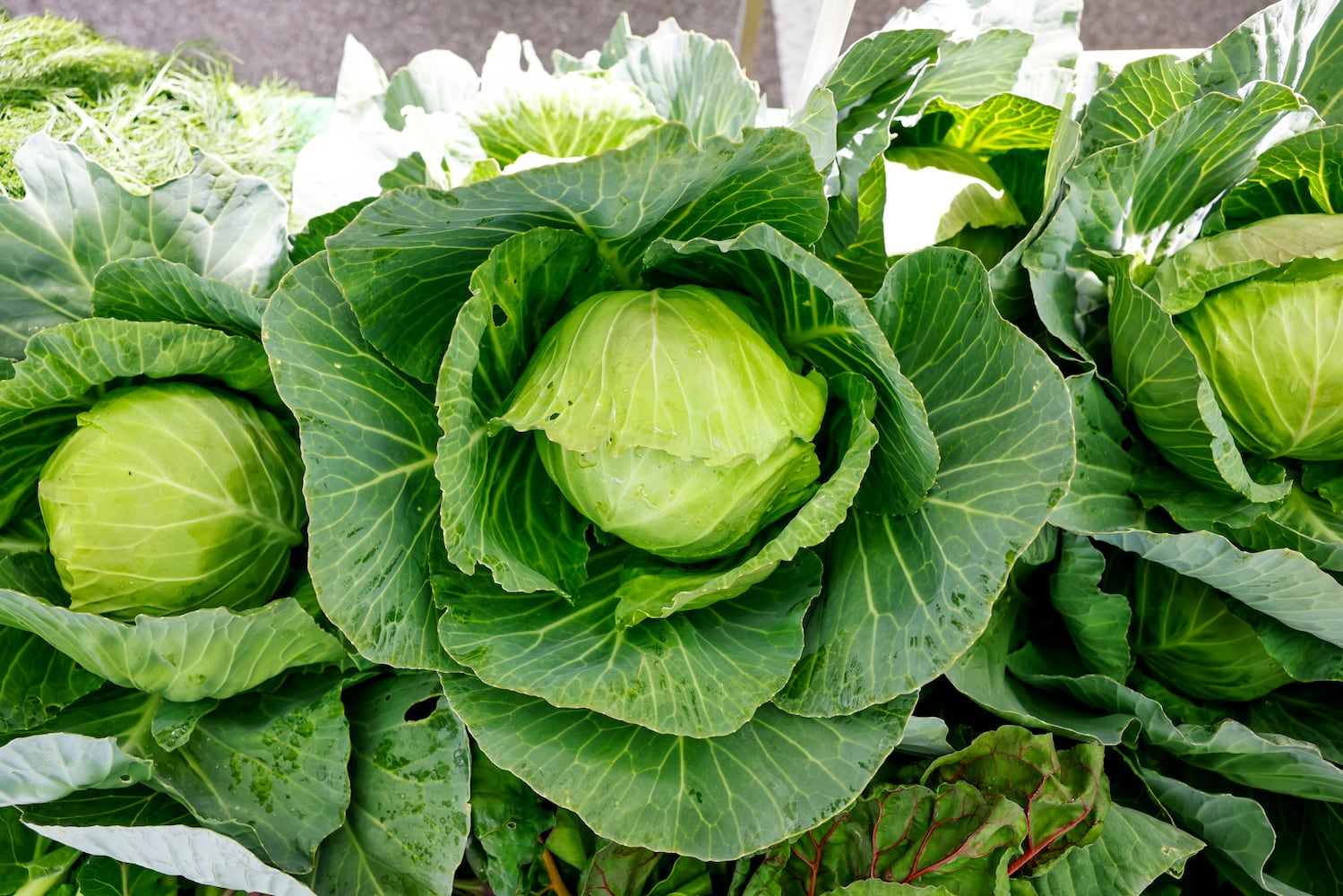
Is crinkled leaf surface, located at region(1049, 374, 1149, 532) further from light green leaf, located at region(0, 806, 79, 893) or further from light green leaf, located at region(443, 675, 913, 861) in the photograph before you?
light green leaf, located at region(0, 806, 79, 893)

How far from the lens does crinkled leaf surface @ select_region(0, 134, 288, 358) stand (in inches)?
46.3

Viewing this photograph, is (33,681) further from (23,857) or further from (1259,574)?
(1259,574)

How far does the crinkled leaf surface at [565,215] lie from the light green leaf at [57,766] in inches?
20.3

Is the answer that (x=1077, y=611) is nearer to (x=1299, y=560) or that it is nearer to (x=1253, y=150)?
(x=1299, y=560)

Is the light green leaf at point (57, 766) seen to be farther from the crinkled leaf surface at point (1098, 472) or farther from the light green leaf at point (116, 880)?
the crinkled leaf surface at point (1098, 472)

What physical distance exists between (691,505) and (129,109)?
1318 mm

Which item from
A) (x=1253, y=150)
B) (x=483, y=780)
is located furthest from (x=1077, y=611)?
(x=483, y=780)

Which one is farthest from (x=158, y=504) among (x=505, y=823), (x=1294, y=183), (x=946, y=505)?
(x=1294, y=183)

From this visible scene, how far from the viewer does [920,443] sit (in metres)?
0.99

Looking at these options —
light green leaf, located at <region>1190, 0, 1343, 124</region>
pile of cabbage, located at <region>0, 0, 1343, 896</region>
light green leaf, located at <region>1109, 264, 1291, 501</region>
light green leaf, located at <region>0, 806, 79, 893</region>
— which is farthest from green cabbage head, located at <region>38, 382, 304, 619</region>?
light green leaf, located at <region>1190, 0, 1343, 124</region>

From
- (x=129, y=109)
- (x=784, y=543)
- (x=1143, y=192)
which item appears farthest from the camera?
(x=129, y=109)

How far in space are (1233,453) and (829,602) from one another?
48 cm

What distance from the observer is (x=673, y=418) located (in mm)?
951

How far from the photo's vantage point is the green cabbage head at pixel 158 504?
42.8 inches
